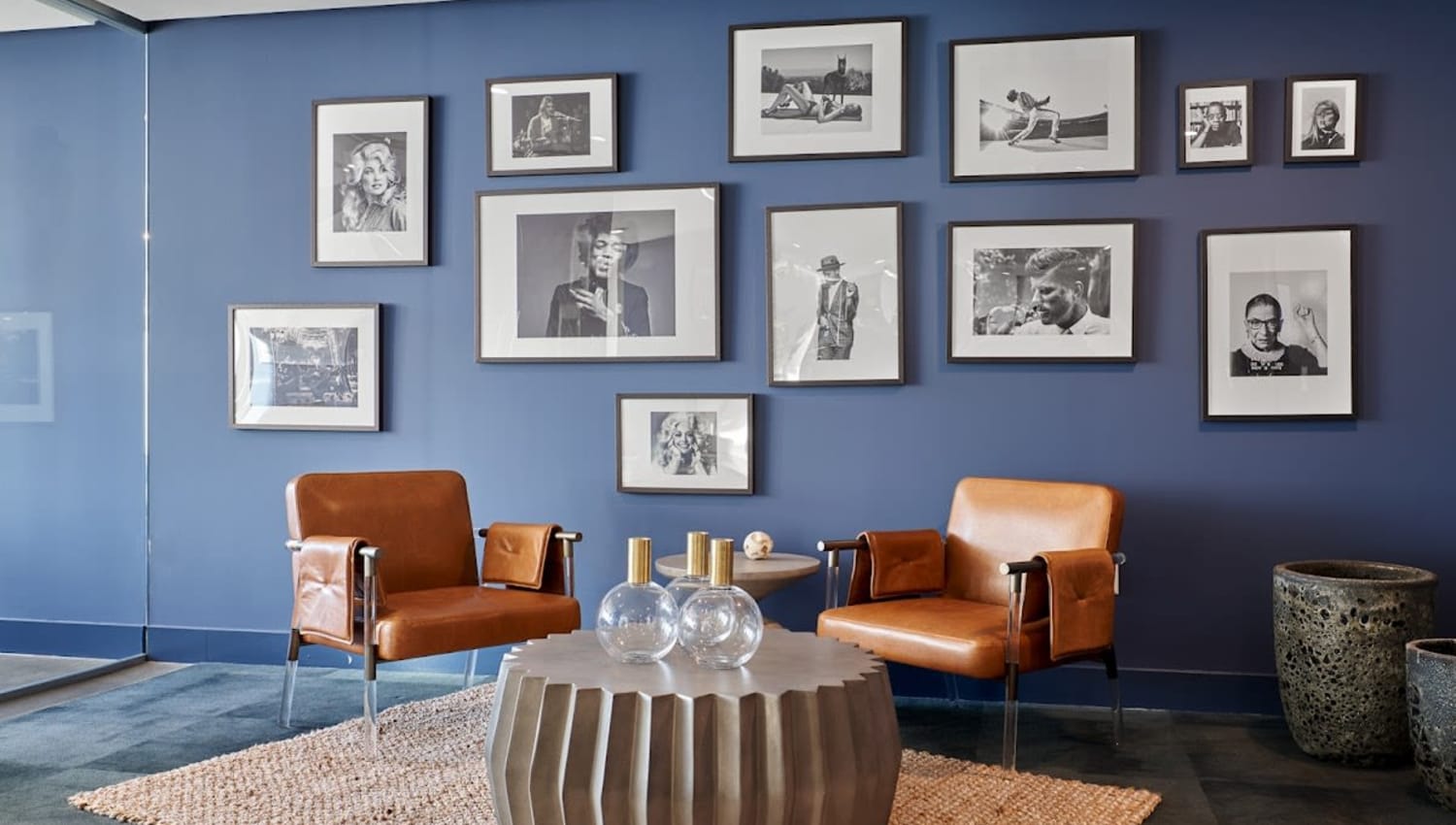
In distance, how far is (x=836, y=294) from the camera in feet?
16.4

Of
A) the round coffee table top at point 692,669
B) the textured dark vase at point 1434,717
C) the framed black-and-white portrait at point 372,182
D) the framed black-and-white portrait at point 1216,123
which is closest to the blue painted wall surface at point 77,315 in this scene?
the framed black-and-white portrait at point 372,182

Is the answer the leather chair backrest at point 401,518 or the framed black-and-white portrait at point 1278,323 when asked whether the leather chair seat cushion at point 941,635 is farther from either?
the leather chair backrest at point 401,518

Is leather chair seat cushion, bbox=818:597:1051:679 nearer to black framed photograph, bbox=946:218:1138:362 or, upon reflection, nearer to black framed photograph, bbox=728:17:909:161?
black framed photograph, bbox=946:218:1138:362

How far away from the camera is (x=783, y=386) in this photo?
5.07 meters

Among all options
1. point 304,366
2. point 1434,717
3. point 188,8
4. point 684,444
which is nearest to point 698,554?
point 684,444

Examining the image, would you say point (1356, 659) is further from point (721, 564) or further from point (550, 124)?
point (550, 124)

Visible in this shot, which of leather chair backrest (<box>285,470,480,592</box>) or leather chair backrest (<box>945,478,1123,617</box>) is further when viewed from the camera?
leather chair backrest (<box>285,470,480,592</box>)

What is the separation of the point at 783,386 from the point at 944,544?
38.4 inches

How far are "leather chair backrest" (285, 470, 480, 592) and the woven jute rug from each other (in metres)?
0.74

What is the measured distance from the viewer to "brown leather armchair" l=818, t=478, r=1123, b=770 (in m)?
3.87

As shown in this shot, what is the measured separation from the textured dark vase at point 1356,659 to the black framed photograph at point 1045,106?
5.97 ft

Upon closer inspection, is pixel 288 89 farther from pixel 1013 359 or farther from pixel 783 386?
pixel 1013 359

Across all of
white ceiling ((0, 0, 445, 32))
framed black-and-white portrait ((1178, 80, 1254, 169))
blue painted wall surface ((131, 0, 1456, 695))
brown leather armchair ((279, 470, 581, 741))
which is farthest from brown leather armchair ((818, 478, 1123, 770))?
white ceiling ((0, 0, 445, 32))

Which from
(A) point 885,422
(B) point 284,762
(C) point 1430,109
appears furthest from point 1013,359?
(B) point 284,762
